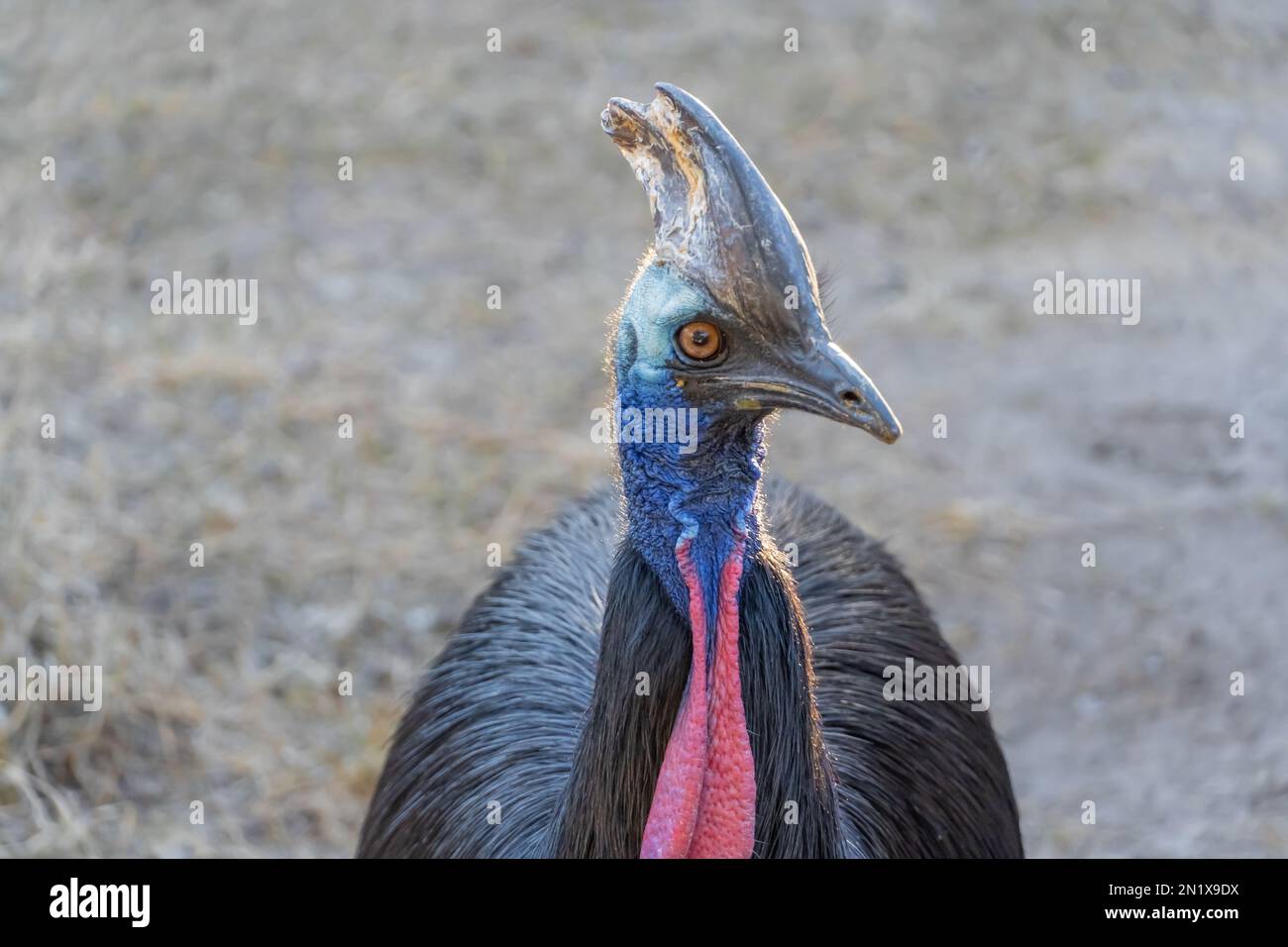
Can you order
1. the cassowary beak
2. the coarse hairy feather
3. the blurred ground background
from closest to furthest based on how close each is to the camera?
the cassowary beak → the coarse hairy feather → the blurred ground background

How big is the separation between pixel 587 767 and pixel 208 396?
3.94 metres

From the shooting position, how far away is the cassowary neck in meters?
2.45

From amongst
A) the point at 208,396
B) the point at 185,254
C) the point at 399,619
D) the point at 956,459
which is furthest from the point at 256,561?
the point at 956,459

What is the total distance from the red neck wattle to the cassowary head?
9.9 inches

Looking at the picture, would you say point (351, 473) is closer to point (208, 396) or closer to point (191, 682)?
point (208, 396)

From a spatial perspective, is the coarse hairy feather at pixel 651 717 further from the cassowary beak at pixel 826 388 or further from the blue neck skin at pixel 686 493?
the cassowary beak at pixel 826 388

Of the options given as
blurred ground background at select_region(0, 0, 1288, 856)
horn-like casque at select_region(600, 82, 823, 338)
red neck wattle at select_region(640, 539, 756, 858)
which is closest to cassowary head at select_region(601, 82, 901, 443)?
horn-like casque at select_region(600, 82, 823, 338)

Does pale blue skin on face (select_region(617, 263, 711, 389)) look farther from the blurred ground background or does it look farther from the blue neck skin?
the blurred ground background

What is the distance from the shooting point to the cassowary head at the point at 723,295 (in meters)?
2.38

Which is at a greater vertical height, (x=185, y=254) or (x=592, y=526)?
(x=185, y=254)

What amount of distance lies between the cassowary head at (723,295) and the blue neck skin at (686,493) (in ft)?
0.07

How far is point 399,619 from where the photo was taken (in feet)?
17.6

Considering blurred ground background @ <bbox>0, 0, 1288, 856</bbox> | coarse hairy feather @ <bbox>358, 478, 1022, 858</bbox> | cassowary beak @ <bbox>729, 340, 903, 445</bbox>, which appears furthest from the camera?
blurred ground background @ <bbox>0, 0, 1288, 856</bbox>

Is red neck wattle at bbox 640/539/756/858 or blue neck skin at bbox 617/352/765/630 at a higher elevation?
blue neck skin at bbox 617/352/765/630
